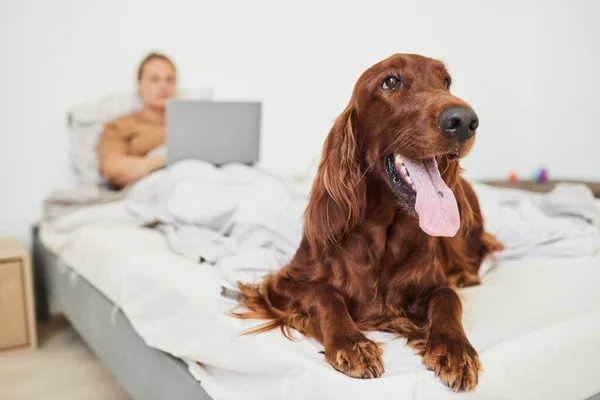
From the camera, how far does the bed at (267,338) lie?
0.88m

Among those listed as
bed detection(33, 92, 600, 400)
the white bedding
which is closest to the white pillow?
bed detection(33, 92, 600, 400)

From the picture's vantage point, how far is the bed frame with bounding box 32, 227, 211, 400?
124cm

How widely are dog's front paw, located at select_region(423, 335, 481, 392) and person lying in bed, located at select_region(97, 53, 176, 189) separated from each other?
5.90 ft

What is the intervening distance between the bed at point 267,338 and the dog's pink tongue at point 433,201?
229 mm

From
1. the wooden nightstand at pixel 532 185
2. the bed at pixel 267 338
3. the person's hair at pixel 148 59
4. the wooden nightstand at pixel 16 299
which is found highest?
the person's hair at pixel 148 59

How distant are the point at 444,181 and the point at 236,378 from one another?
555 mm

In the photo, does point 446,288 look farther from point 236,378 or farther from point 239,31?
point 239,31

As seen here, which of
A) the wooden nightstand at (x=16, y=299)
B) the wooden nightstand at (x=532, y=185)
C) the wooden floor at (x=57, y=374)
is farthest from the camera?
the wooden nightstand at (x=532, y=185)

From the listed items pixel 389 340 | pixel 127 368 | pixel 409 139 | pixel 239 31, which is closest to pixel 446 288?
pixel 389 340

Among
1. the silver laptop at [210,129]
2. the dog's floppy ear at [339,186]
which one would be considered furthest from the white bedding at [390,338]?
the silver laptop at [210,129]

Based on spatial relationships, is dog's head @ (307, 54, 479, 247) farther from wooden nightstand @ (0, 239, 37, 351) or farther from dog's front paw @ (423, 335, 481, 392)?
wooden nightstand @ (0, 239, 37, 351)

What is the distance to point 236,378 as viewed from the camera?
3.47 ft

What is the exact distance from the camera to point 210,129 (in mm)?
2145

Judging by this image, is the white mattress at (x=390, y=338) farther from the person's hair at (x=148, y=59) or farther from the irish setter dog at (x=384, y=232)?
the person's hair at (x=148, y=59)
